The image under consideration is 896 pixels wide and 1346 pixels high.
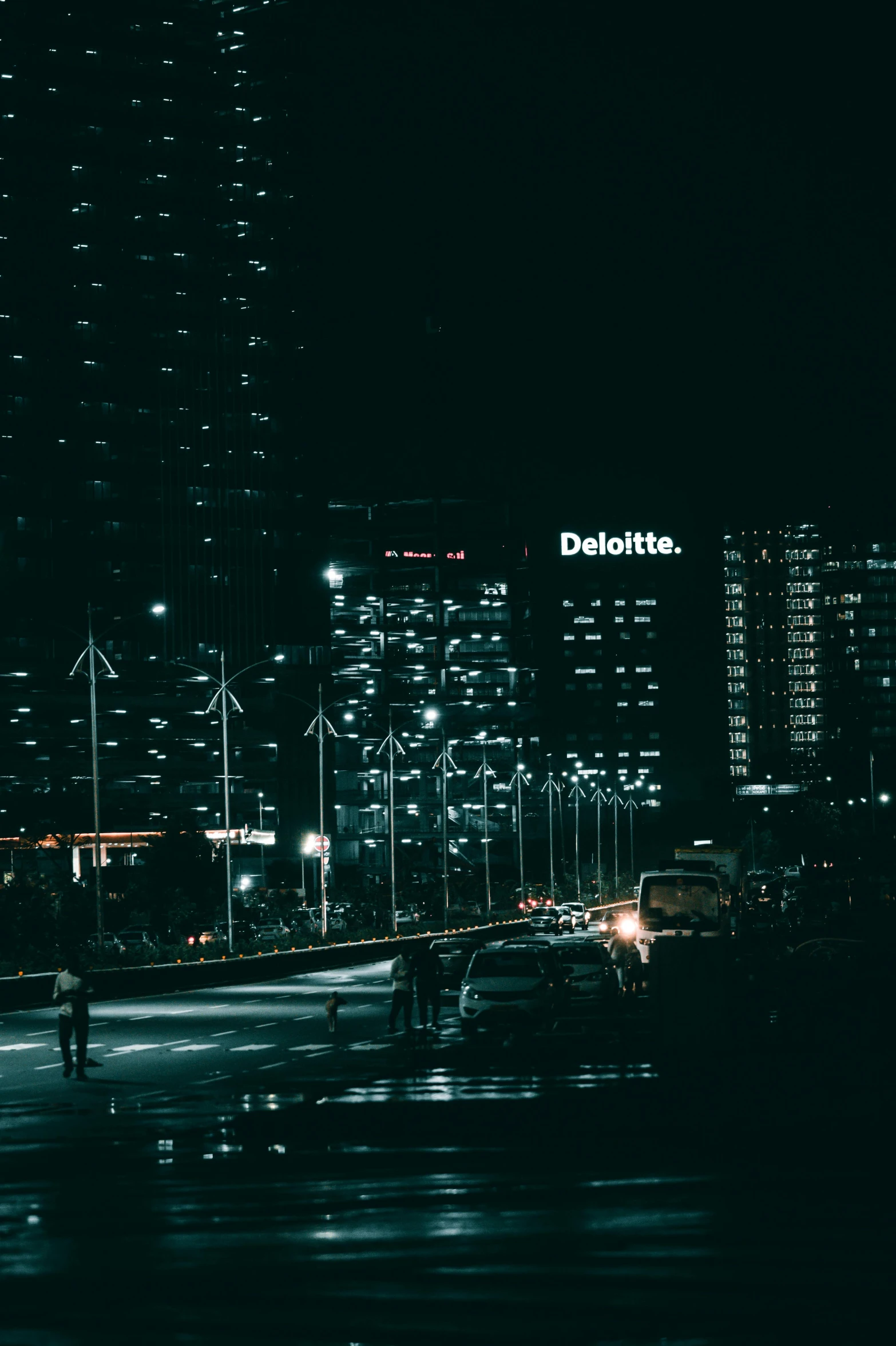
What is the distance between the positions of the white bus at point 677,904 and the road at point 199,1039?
306 inches

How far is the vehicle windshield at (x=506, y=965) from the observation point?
3528 cm

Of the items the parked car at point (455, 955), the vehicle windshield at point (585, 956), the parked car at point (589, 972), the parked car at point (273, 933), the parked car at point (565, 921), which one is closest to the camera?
the parked car at point (589, 972)

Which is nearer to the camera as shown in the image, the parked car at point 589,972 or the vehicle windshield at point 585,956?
the parked car at point 589,972

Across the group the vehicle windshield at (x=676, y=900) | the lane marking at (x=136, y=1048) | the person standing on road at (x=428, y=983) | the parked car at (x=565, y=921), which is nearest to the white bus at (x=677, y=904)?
the vehicle windshield at (x=676, y=900)

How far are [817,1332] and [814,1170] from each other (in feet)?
21.5

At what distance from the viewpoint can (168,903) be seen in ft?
262

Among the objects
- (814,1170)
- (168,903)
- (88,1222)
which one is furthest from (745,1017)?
(168,903)

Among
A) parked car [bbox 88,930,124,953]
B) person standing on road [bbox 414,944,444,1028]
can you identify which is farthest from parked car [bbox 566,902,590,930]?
person standing on road [bbox 414,944,444,1028]

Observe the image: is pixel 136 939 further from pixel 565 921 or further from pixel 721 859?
pixel 565 921

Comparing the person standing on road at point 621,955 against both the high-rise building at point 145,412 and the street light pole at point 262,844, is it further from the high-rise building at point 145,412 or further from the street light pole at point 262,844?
the street light pole at point 262,844

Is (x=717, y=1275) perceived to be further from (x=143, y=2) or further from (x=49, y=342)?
(x=143, y=2)

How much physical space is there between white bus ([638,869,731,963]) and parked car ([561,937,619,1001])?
360 inches

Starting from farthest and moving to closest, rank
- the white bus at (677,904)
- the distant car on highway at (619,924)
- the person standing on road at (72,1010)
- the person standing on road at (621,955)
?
the distant car on highway at (619,924)
the white bus at (677,904)
the person standing on road at (621,955)
the person standing on road at (72,1010)

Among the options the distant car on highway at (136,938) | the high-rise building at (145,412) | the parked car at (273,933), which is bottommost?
the parked car at (273,933)
